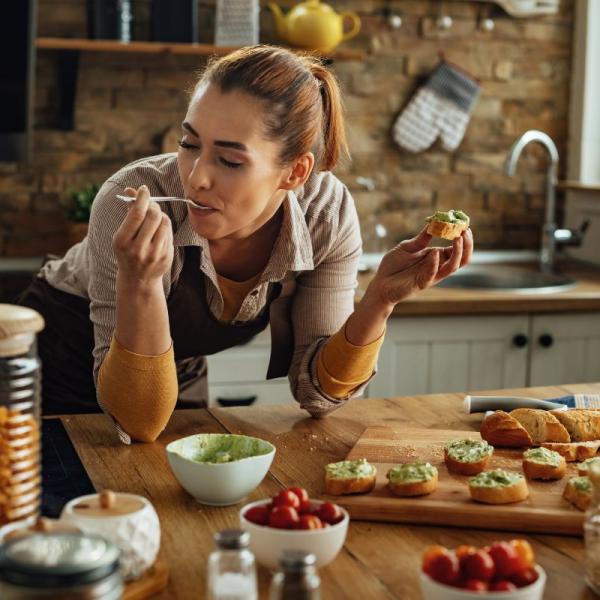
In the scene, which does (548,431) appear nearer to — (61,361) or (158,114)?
(61,361)

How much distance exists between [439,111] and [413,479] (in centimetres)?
256

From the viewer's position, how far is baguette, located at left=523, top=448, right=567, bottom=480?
61.1 inches

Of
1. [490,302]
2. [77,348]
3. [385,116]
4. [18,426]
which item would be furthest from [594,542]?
[385,116]

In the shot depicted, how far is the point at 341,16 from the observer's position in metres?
3.52

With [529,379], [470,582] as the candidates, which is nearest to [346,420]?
[470,582]

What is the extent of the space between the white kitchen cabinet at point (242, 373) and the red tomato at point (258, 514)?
1874 millimetres

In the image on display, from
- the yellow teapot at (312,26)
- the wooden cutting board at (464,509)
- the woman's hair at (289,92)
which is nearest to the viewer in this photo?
the wooden cutting board at (464,509)

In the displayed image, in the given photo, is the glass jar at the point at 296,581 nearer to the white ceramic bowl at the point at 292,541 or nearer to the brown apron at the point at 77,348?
the white ceramic bowl at the point at 292,541

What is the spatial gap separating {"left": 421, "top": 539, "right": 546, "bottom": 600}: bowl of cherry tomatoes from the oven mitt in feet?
9.27

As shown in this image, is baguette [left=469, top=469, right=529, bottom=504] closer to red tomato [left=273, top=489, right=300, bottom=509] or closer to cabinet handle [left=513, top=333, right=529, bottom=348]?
red tomato [left=273, top=489, right=300, bottom=509]

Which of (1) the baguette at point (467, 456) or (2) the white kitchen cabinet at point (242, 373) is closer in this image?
(1) the baguette at point (467, 456)

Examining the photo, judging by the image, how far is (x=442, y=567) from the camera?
1113mm

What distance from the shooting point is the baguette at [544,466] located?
1.55 metres

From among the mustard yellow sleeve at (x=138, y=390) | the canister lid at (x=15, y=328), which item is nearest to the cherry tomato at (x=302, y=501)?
the canister lid at (x=15, y=328)
